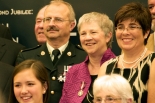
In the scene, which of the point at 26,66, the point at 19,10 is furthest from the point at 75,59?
the point at 19,10

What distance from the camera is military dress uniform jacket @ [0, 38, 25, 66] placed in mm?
5859

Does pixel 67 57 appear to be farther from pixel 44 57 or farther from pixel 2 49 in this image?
pixel 2 49

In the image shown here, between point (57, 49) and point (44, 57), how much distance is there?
0.46 ft

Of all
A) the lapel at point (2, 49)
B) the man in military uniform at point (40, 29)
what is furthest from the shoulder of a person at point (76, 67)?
the man in military uniform at point (40, 29)

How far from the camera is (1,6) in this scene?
684 centimetres

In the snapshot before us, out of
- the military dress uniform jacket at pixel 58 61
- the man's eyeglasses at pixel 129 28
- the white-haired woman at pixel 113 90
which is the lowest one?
the military dress uniform jacket at pixel 58 61

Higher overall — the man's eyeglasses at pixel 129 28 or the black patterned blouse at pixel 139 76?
the man's eyeglasses at pixel 129 28

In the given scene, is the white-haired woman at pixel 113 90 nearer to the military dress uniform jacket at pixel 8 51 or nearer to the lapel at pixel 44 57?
the lapel at pixel 44 57

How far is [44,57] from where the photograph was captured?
5.69 m

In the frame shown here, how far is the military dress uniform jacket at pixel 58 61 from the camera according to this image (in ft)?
18.1

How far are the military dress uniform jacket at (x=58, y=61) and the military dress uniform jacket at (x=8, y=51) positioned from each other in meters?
0.19

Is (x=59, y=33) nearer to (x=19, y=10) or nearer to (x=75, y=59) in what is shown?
(x=75, y=59)

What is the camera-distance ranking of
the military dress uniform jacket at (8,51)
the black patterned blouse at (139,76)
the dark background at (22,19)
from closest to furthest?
the black patterned blouse at (139,76)
the military dress uniform jacket at (8,51)
the dark background at (22,19)

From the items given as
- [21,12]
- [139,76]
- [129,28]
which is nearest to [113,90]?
[139,76]
